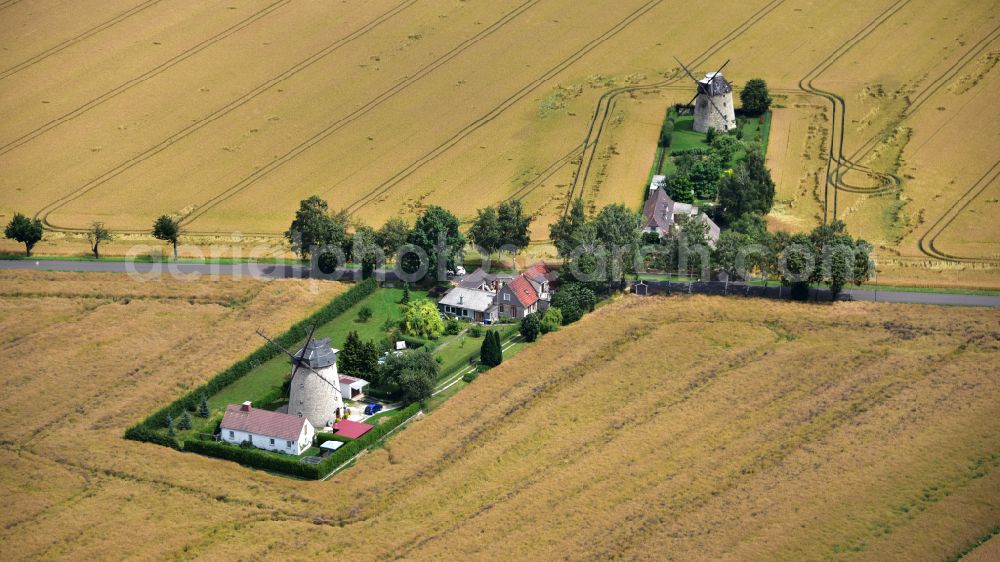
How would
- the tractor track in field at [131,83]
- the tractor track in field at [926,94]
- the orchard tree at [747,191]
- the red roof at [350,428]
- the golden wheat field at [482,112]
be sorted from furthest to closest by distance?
the tractor track in field at [131,83], the tractor track in field at [926,94], the golden wheat field at [482,112], the orchard tree at [747,191], the red roof at [350,428]

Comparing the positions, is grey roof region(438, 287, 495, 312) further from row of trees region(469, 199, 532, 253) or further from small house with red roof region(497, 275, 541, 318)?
row of trees region(469, 199, 532, 253)

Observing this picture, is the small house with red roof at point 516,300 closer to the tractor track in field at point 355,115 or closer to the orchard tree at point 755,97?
the tractor track in field at point 355,115

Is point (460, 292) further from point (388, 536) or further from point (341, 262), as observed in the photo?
point (388, 536)

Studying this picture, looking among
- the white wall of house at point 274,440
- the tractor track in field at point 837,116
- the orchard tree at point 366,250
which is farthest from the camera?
the tractor track in field at point 837,116

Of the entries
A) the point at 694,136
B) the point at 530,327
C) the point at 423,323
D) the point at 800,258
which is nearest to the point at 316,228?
the point at 423,323

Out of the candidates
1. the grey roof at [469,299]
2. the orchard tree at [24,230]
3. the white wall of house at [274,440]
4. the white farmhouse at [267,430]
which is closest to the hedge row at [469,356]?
the grey roof at [469,299]

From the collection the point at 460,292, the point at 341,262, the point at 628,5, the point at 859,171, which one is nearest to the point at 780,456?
the point at 460,292

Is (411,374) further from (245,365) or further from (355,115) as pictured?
(355,115)
